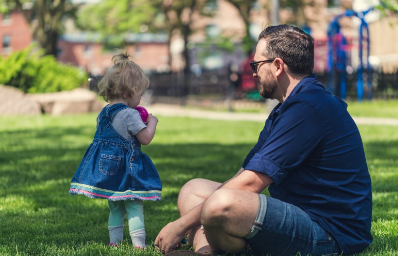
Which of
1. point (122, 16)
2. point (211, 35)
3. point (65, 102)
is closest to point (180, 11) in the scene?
point (122, 16)

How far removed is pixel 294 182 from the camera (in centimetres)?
340

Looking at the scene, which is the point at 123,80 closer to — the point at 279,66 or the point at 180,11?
the point at 279,66

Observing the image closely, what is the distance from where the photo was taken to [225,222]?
127 inches

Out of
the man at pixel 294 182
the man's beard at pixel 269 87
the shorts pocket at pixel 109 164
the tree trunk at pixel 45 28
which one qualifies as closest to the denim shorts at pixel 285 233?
the man at pixel 294 182

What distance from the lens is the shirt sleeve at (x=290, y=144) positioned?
3.20 meters

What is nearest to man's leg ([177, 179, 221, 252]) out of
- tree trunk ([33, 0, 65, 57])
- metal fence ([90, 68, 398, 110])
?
metal fence ([90, 68, 398, 110])

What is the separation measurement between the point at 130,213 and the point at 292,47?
1.54m

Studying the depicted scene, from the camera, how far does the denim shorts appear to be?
3250 mm

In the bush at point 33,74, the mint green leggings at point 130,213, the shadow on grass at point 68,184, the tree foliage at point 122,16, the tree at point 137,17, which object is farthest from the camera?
the tree foliage at point 122,16

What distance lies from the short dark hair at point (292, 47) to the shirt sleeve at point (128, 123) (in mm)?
981

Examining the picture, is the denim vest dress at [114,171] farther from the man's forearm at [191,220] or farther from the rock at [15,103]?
the rock at [15,103]

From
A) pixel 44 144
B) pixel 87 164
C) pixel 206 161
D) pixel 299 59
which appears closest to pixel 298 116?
pixel 299 59

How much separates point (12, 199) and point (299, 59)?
3461 millimetres

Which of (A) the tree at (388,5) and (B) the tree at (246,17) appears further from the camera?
(B) the tree at (246,17)
